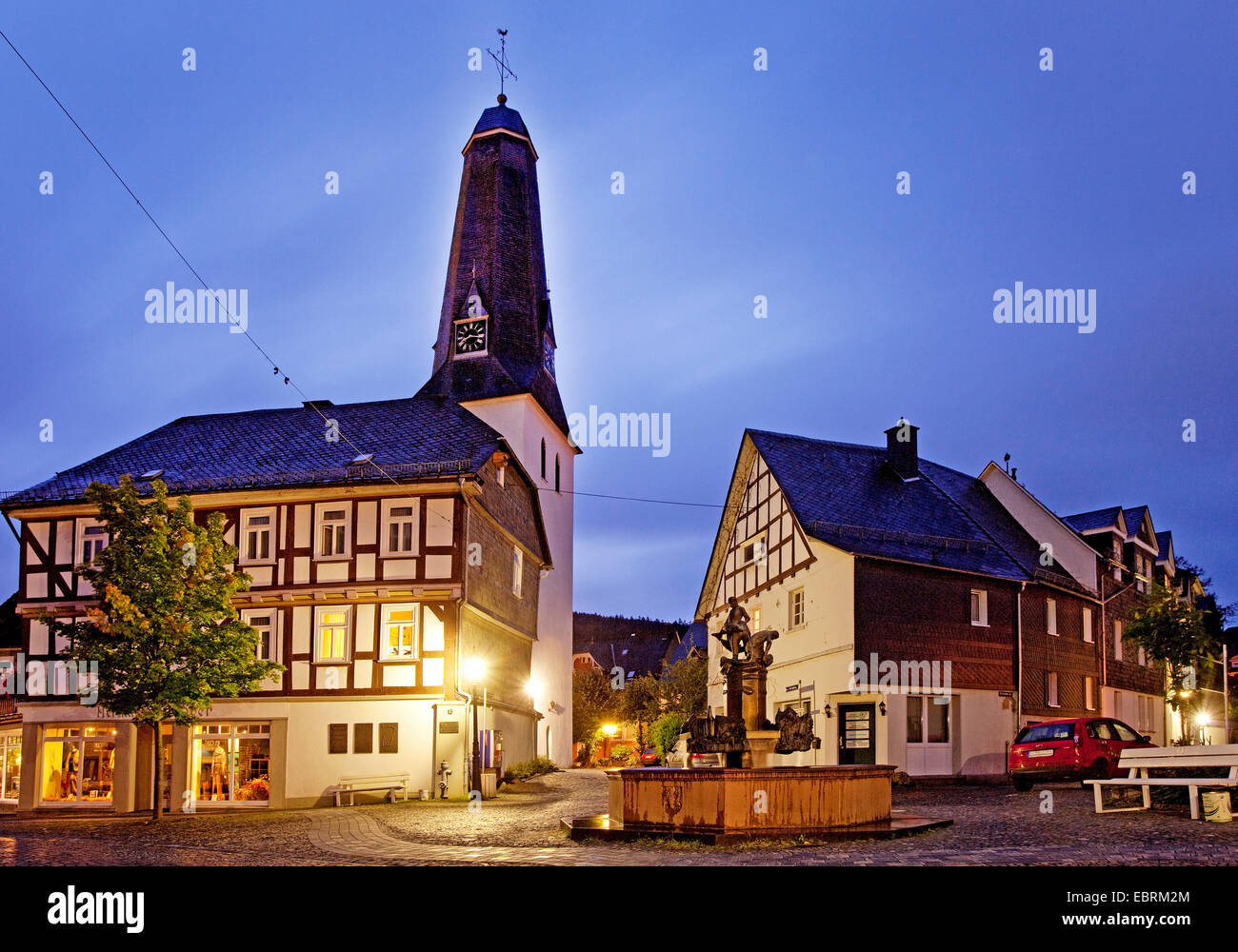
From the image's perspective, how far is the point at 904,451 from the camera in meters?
38.6

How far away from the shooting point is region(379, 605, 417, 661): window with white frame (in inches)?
1168

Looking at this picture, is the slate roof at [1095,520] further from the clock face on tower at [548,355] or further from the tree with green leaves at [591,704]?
the tree with green leaves at [591,704]

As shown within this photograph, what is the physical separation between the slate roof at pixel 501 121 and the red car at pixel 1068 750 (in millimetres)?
37879

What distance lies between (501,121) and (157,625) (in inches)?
1364

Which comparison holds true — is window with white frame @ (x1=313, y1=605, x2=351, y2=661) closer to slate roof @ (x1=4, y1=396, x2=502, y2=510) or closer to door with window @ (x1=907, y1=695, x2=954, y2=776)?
slate roof @ (x1=4, y1=396, x2=502, y2=510)

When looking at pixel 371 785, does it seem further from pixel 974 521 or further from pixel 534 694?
pixel 974 521

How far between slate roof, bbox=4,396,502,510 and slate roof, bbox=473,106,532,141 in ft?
→ 70.6

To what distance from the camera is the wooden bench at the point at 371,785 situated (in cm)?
2853

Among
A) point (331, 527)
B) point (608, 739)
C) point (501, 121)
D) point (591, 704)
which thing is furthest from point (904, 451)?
point (608, 739)

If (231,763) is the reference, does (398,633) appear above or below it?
above

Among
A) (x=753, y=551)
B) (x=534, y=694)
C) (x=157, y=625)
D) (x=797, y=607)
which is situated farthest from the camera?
(x=534, y=694)
